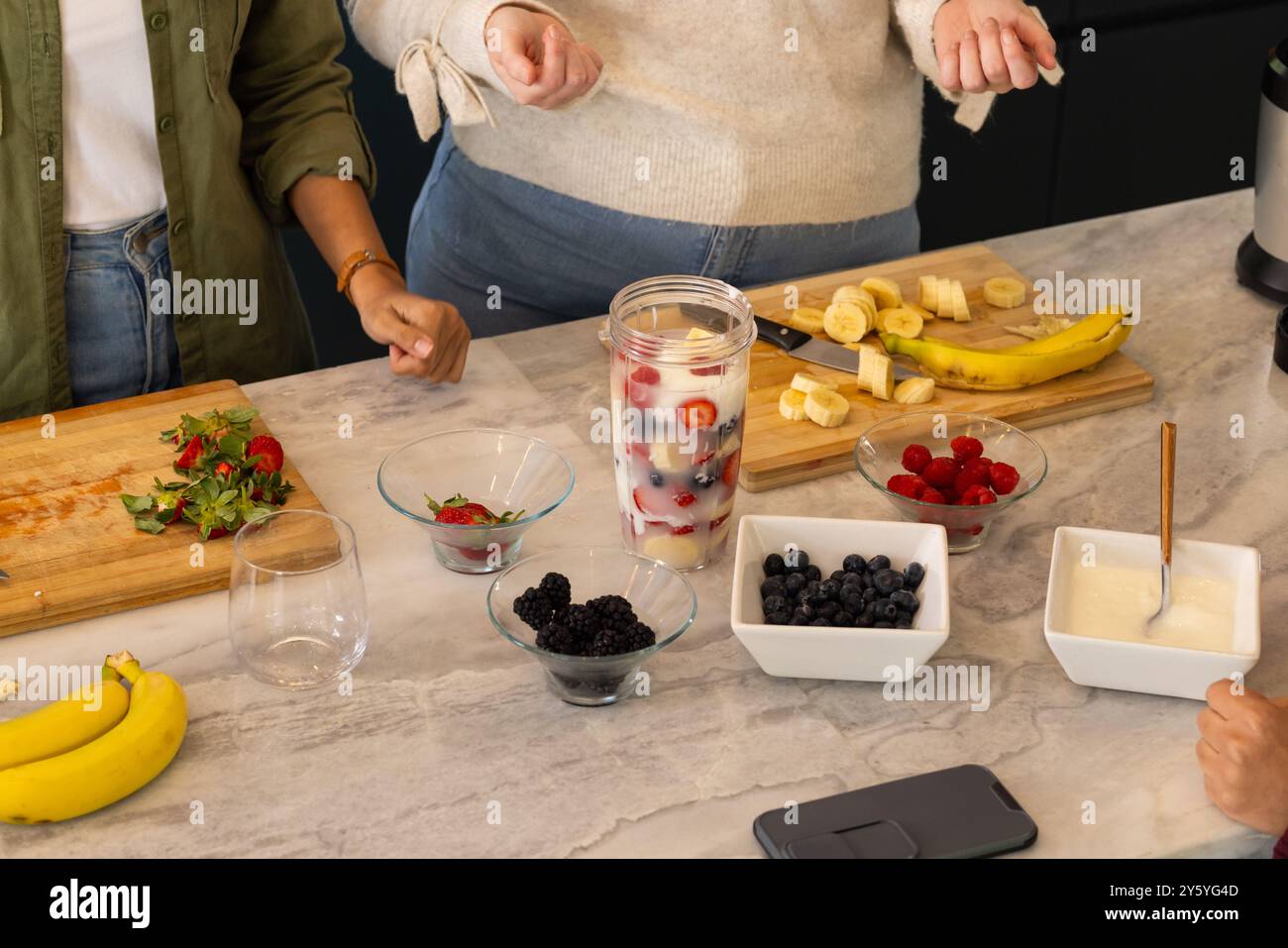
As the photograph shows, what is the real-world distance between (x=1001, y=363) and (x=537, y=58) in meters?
0.70

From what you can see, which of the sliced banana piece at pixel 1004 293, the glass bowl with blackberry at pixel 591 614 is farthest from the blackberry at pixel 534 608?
the sliced banana piece at pixel 1004 293

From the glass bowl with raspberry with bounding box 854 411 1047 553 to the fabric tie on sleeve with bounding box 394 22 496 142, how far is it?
2.31ft

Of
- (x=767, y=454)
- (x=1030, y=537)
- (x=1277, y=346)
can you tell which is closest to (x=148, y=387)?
(x=767, y=454)

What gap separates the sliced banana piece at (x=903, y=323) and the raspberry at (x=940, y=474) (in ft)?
1.20

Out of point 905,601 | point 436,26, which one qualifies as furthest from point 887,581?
point 436,26

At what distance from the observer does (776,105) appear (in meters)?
2.01

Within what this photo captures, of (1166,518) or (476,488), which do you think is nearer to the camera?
(1166,518)

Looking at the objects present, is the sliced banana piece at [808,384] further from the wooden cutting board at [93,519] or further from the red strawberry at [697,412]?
the wooden cutting board at [93,519]

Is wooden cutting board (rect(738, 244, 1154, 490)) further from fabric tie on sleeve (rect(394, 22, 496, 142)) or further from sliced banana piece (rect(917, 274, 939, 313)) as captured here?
fabric tie on sleeve (rect(394, 22, 496, 142))

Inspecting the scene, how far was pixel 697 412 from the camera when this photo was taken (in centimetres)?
141

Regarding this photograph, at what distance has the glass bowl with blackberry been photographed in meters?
1.28

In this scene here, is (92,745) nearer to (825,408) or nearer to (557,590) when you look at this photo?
(557,590)

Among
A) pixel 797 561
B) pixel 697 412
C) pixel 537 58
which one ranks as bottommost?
pixel 797 561
